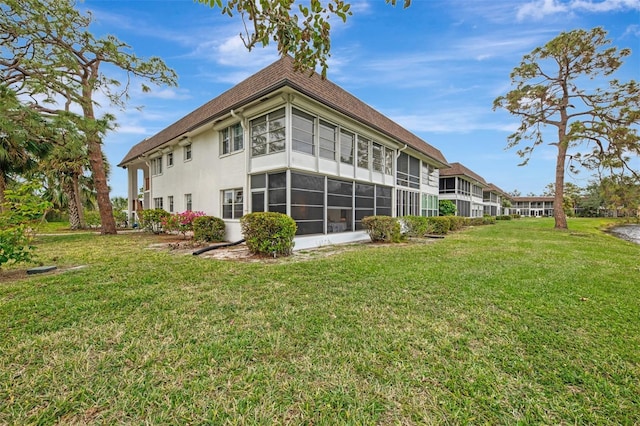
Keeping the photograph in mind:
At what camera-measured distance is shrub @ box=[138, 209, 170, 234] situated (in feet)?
48.7

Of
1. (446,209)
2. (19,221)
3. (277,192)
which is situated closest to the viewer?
(19,221)

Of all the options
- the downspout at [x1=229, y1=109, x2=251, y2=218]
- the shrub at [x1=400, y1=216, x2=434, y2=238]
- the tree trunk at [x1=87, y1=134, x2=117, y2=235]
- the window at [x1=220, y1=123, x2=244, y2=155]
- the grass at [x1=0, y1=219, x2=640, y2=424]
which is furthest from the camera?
the shrub at [x1=400, y1=216, x2=434, y2=238]

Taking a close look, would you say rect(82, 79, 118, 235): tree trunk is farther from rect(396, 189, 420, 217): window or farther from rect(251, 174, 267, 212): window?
rect(396, 189, 420, 217): window

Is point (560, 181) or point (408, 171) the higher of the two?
point (408, 171)

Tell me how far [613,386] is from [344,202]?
10.2m

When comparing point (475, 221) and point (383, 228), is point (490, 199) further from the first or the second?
point (383, 228)

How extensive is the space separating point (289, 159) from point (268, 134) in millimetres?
1558

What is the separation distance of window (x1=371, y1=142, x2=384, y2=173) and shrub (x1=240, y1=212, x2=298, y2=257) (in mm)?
7729

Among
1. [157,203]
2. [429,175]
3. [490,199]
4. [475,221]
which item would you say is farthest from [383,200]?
[490,199]

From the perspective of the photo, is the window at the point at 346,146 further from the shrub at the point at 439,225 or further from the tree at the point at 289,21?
the tree at the point at 289,21

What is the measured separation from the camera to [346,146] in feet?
39.9

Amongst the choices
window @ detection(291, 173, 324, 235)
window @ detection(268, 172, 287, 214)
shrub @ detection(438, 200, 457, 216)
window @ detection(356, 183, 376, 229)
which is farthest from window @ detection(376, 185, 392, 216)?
shrub @ detection(438, 200, 457, 216)

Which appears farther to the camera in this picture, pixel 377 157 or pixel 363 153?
pixel 377 157

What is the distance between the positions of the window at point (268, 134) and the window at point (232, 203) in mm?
1983
